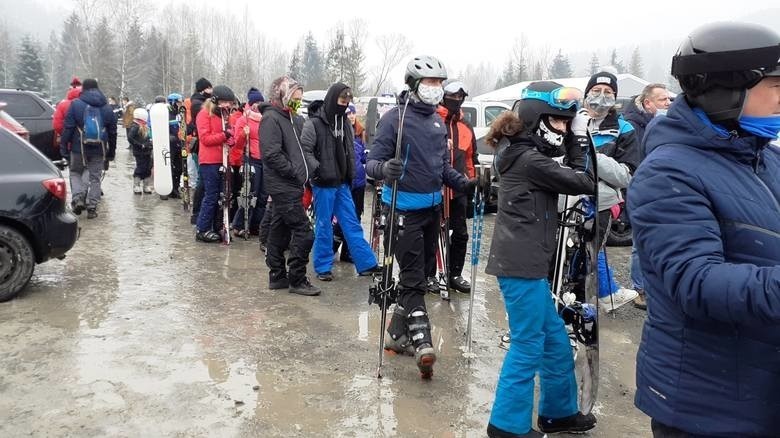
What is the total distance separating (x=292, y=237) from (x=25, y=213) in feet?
8.47

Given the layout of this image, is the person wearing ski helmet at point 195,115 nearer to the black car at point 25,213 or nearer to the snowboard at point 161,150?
the snowboard at point 161,150

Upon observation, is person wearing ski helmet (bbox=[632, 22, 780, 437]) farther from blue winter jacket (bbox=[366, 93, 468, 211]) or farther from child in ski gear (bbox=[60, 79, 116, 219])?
child in ski gear (bbox=[60, 79, 116, 219])

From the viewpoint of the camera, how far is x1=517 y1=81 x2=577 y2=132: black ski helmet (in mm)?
3580

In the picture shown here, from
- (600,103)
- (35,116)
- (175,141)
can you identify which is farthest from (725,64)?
(35,116)

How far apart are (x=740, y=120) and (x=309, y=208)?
682cm

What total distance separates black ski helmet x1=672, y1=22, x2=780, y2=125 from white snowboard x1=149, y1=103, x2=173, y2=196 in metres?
11.2

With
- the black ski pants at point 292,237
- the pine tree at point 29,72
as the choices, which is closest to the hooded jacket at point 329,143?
the black ski pants at point 292,237

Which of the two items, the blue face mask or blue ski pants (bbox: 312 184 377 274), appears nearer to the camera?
the blue face mask

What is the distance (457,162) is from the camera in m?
6.81

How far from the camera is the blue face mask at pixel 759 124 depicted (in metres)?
1.99

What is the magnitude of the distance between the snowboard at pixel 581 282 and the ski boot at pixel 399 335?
3.96ft

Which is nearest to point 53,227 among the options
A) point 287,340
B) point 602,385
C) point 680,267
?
point 287,340

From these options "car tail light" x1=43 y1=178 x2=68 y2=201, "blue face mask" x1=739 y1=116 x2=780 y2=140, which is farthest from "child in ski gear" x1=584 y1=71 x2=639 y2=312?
"car tail light" x1=43 y1=178 x2=68 y2=201

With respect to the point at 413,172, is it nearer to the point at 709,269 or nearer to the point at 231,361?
the point at 231,361
